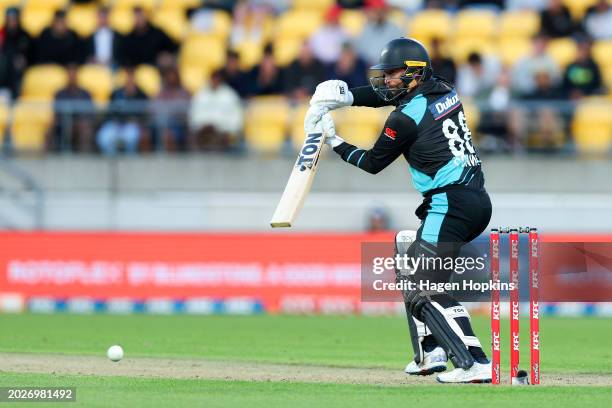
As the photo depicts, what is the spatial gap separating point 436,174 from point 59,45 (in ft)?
41.0

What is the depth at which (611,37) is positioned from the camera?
2047cm

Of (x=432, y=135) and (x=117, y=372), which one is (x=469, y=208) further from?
(x=117, y=372)

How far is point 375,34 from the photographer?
20.0m

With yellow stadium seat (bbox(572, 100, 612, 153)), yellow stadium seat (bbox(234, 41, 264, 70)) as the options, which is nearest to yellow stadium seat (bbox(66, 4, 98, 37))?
yellow stadium seat (bbox(234, 41, 264, 70))

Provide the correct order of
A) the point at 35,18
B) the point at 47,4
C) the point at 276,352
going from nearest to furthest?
the point at 276,352, the point at 35,18, the point at 47,4

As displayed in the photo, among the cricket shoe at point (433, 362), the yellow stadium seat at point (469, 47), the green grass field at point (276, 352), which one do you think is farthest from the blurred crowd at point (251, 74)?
the cricket shoe at point (433, 362)

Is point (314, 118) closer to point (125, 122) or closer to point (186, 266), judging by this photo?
point (186, 266)

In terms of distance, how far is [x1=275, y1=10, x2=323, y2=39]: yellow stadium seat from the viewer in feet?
69.4

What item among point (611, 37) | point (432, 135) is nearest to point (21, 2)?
point (611, 37)

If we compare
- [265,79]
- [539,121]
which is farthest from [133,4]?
[539,121]

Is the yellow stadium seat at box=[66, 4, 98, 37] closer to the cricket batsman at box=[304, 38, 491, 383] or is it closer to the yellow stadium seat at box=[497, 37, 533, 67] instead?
the yellow stadium seat at box=[497, 37, 533, 67]

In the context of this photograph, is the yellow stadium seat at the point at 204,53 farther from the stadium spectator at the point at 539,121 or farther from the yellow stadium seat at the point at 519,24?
the stadium spectator at the point at 539,121

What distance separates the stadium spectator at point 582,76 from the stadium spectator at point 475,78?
1.07 m

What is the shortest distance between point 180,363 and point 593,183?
9.40 m
